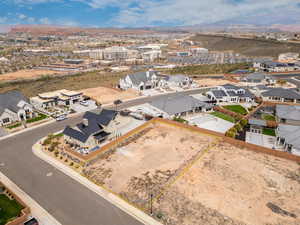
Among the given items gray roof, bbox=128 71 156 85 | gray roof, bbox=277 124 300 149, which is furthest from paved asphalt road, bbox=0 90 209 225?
gray roof, bbox=128 71 156 85

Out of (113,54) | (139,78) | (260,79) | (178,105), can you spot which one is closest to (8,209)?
(178,105)

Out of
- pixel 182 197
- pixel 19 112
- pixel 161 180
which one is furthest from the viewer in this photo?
pixel 19 112

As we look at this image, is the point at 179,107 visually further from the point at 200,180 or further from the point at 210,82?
the point at 210,82

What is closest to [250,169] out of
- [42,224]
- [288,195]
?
[288,195]

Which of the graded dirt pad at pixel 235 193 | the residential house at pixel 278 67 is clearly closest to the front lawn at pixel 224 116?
the graded dirt pad at pixel 235 193

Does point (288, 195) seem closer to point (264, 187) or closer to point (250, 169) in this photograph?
point (264, 187)

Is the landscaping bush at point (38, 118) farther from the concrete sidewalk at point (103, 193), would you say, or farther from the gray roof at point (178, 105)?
the gray roof at point (178, 105)
